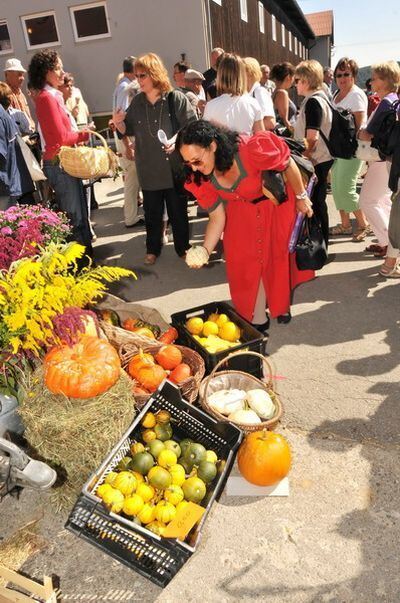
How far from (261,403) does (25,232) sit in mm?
1826

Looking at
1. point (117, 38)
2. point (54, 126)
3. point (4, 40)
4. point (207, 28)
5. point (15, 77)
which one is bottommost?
point (54, 126)

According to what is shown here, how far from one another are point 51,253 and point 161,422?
1.20 metres

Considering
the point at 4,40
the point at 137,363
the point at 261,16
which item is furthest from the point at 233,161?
the point at 261,16

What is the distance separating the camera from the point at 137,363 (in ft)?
9.89

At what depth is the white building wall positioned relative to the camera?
11969mm

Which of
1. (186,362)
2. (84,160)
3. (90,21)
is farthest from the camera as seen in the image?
(90,21)

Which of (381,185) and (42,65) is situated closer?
(42,65)

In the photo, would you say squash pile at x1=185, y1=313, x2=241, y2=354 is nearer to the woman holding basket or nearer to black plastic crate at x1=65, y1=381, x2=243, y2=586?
black plastic crate at x1=65, y1=381, x2=243, y2=586

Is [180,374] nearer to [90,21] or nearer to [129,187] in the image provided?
[129,187]

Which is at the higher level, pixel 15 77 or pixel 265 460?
pixel 15 77

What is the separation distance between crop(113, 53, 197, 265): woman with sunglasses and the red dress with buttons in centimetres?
141

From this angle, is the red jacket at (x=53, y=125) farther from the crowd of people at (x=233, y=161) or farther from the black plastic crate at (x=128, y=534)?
the black plastic crate at (x=128, y=534)

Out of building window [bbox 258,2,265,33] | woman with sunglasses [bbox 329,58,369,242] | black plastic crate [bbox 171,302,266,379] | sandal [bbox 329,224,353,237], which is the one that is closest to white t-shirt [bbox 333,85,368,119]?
woman with sunglasses [bbox 329,58,369,242]

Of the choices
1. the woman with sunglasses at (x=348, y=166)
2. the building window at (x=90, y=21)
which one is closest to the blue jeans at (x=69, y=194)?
the woman with sunglasses at (x=348, y=166)
